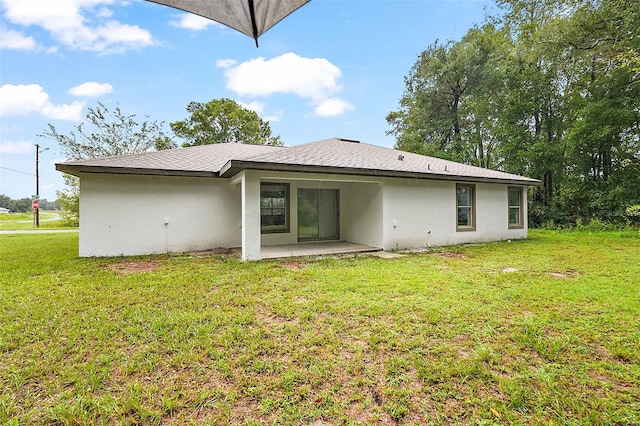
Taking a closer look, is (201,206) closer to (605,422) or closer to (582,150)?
(605,422)

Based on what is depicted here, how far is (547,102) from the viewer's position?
52.2 feet

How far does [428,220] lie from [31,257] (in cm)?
1134

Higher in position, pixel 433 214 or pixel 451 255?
pixel 433 214

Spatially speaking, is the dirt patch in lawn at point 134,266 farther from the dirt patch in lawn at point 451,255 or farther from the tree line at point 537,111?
the tree line at point 537,111

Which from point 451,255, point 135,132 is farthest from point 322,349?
point 135,132

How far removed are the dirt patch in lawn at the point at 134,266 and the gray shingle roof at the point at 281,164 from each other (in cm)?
235

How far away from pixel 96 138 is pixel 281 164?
2099cm

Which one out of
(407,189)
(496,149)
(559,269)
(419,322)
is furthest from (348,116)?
(419,322)

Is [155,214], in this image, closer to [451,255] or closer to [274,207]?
[274,207]

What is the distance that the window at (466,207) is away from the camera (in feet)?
33.0

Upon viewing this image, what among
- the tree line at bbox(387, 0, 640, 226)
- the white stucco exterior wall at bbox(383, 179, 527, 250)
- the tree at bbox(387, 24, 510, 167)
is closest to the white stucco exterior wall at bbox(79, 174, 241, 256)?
the white stucco exterior wall at bbox(383, 179, 527, 250)

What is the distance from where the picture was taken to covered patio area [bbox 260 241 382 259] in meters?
7.96

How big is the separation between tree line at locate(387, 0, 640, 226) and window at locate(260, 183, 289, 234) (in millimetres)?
11420

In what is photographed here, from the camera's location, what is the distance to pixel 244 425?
1.94 meters
